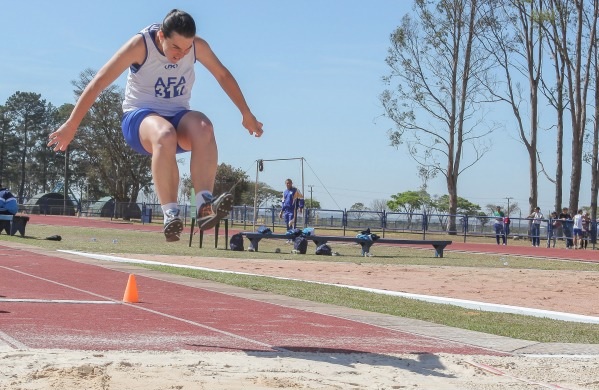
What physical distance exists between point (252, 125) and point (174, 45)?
1.12 meters

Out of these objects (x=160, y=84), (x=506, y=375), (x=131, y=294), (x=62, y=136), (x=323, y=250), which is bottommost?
(x=506, y=375)

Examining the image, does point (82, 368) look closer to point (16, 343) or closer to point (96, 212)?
point (16, 343)

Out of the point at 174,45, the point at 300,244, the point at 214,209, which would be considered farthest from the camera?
the point at 300,244

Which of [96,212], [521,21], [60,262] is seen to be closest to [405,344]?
[60,262]

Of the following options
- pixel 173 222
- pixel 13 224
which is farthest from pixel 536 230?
pixel 173 222

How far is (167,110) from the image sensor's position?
21.6 ft

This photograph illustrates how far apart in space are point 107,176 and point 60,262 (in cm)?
5548

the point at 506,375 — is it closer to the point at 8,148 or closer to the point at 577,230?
the point at 577,230

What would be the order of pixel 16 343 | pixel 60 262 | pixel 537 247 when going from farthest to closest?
pixel 537 247 < pixel 60 262 < pixel 16 343

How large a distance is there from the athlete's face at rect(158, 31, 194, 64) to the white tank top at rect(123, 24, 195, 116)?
101 mm

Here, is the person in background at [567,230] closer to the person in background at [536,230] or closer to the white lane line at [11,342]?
the person in background at [536,230]

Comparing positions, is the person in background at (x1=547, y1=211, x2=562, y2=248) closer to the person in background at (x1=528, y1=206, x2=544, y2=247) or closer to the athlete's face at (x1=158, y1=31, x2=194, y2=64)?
the person in background at (x1=528, y1=206, x2=544, y2=247)

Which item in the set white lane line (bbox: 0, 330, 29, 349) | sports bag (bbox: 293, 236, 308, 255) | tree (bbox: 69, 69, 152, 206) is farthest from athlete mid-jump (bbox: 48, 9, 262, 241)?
tree (bbox: 69, 69, 152, 206)

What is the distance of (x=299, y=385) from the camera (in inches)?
204
